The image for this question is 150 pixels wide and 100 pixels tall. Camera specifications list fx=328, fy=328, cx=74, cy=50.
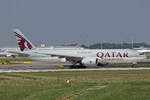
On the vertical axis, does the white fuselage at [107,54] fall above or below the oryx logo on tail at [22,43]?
below

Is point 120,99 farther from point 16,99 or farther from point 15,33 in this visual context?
point 15,33

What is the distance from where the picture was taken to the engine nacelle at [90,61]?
6033 centimetres

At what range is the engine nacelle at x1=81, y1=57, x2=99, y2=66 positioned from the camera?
60.3 m

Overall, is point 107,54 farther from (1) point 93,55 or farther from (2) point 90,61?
(2) point 90,61

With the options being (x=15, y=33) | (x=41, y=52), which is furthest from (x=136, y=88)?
(x=15, y=33)

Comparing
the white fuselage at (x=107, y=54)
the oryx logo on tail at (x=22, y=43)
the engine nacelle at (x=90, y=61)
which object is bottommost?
the engine nacelle at (x=90, y=61)

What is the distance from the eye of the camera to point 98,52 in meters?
63.4

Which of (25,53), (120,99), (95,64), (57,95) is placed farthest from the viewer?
(25,53)

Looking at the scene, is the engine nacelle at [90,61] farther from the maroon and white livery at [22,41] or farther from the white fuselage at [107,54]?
the maroon and white livery at [22,41]

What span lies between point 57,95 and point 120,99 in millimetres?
4957

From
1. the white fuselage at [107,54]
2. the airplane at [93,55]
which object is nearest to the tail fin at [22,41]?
the airplane at [93,55]

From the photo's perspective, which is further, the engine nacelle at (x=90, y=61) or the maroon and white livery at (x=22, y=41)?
the maroon and white livery at (x=22, y=41)

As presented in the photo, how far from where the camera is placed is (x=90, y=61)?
198 ft

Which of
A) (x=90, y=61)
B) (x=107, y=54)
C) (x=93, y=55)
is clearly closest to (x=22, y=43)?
(x=93, y=55)
